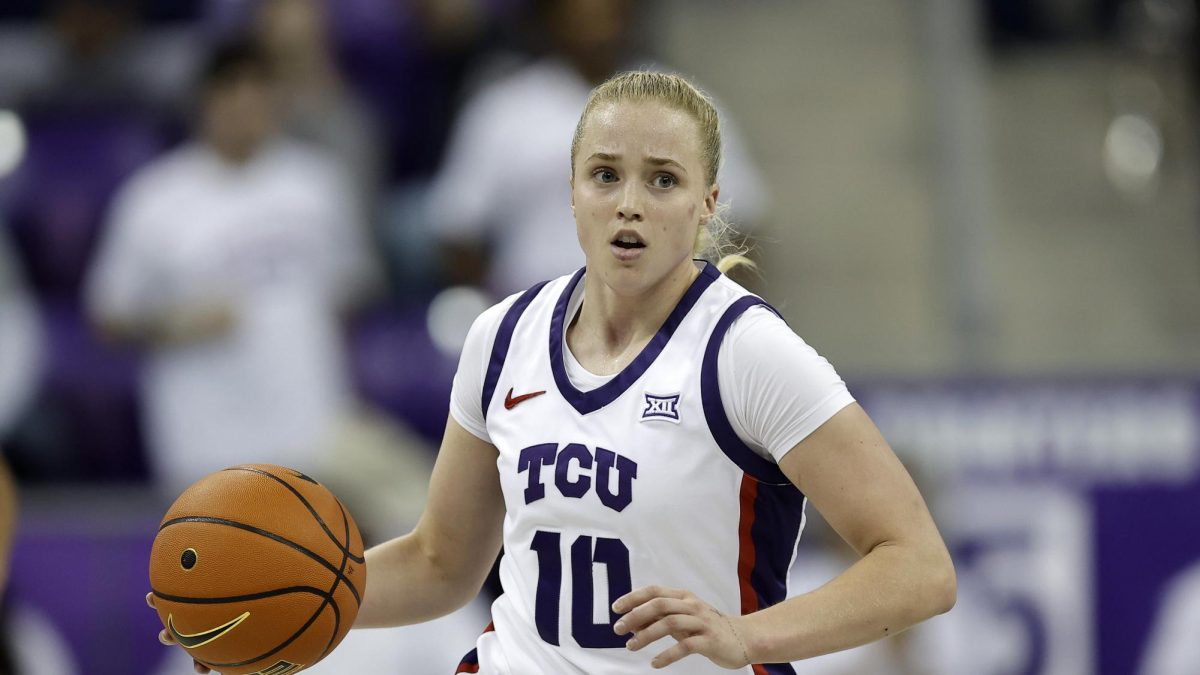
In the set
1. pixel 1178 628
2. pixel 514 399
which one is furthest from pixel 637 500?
pixel 1178 628

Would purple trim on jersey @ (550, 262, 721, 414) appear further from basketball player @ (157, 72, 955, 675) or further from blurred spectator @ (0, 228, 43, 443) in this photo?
blurred spectator @ (0, 228, 43, 443)

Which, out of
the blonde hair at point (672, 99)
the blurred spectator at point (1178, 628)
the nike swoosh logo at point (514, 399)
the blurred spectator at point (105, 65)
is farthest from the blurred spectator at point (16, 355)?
the blurred spectator at point (1178, 628)

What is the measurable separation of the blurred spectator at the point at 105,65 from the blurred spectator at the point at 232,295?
5.13ft

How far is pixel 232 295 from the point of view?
24.5 ft

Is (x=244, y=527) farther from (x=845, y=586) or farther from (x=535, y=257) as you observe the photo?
(x=535, y=257)

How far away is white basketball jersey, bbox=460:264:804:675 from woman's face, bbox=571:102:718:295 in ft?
0.52

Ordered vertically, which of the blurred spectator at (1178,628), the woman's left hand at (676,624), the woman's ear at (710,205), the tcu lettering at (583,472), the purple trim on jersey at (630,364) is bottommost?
the blurred spectator at (1178,628)

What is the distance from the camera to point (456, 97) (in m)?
8.62

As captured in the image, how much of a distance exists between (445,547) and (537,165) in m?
3.86

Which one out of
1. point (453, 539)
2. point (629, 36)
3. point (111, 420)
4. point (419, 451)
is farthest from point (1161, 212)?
point (453, 539)

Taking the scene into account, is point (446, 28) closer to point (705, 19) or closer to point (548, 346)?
point (705, 19)

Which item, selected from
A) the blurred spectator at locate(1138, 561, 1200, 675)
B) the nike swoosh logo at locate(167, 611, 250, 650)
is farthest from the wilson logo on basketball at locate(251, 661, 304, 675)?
the blurred spectator at locate(1138, 561, 1200, 675)

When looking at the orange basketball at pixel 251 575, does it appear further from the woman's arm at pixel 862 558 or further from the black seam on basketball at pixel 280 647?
the woman's arm at pixel 862 558

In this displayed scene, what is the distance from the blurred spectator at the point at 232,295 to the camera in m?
7.47
